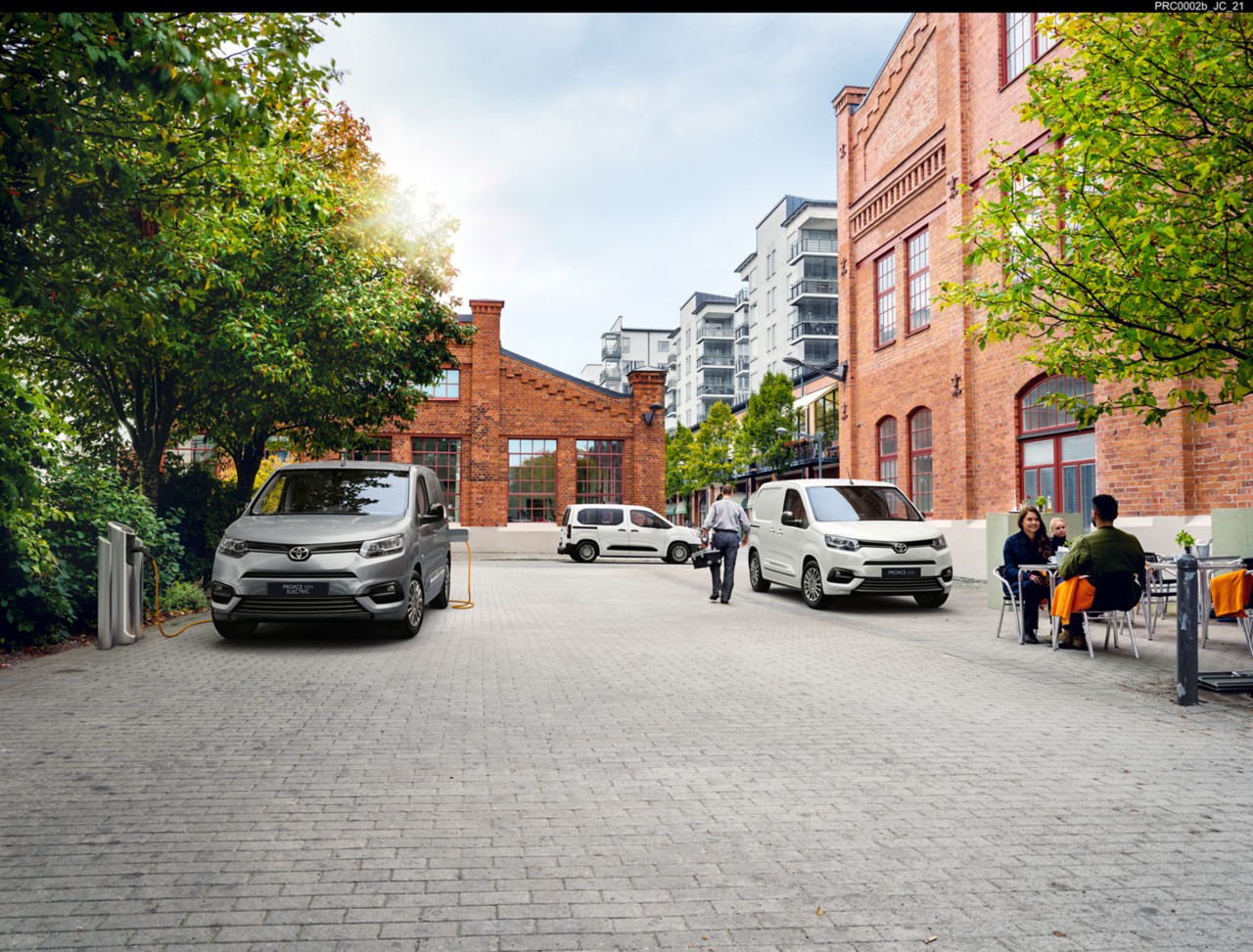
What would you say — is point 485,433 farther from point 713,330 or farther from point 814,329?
point 713,330

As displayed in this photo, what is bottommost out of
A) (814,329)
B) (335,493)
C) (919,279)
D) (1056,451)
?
(335,493)

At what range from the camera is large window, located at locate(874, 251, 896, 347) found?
2509 centimetres

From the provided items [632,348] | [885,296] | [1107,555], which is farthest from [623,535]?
[632,348]

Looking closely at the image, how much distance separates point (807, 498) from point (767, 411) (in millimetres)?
38630

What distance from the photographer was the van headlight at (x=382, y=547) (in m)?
10.1

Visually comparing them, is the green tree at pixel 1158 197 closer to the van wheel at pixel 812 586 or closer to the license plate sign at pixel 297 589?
the van wheel at pixel 812 586

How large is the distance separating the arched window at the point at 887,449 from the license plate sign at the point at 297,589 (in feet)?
59.3

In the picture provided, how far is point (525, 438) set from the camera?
119 feet

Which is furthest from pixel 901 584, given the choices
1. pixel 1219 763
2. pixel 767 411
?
pixel 767 411

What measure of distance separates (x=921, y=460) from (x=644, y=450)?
1474 cm

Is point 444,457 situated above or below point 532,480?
above

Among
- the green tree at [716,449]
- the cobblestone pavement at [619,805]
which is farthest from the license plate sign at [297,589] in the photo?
the green tree at [716,449]

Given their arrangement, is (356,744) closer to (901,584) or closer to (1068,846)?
(1068,846)

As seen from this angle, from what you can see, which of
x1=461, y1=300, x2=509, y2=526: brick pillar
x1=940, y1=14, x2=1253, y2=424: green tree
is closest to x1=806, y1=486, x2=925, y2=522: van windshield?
x1=940, y1=14, x2=1253, y2=424: green tree
